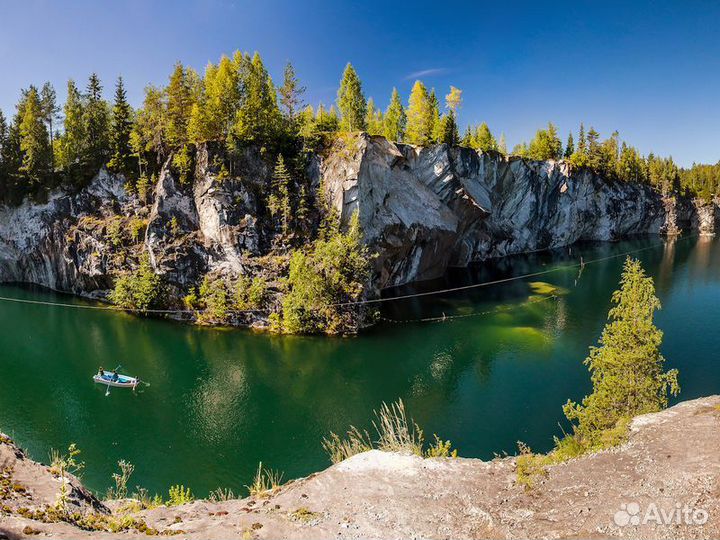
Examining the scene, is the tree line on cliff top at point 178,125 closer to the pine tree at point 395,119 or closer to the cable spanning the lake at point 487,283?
the pine tree at point 395,119

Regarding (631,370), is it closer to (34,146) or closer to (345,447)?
(345,447)

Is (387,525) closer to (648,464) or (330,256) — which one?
(648,464)

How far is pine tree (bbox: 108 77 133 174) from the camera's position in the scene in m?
57.6

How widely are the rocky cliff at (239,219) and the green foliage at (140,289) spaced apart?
115 centimetres

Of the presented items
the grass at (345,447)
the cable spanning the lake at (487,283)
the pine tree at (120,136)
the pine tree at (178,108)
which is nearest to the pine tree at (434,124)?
the cable spanning the lake at (487,283)

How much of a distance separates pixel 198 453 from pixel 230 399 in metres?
6.74

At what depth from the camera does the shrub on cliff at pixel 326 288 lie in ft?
145

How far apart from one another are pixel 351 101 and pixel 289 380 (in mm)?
46983

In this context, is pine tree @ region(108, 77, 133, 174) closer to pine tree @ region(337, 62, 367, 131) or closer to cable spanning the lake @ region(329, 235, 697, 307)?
pine tree @ region(337, 62, 367, 131)

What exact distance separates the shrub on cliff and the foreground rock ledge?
3244 cm

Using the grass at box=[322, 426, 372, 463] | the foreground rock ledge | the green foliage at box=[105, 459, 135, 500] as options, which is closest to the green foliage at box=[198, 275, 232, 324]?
the green foliage at box=[105, 459, 135, 500]

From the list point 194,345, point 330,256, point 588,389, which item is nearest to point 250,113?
point 330,256

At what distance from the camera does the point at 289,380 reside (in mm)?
34344

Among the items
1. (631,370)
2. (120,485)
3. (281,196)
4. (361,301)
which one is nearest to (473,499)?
(631,370)
